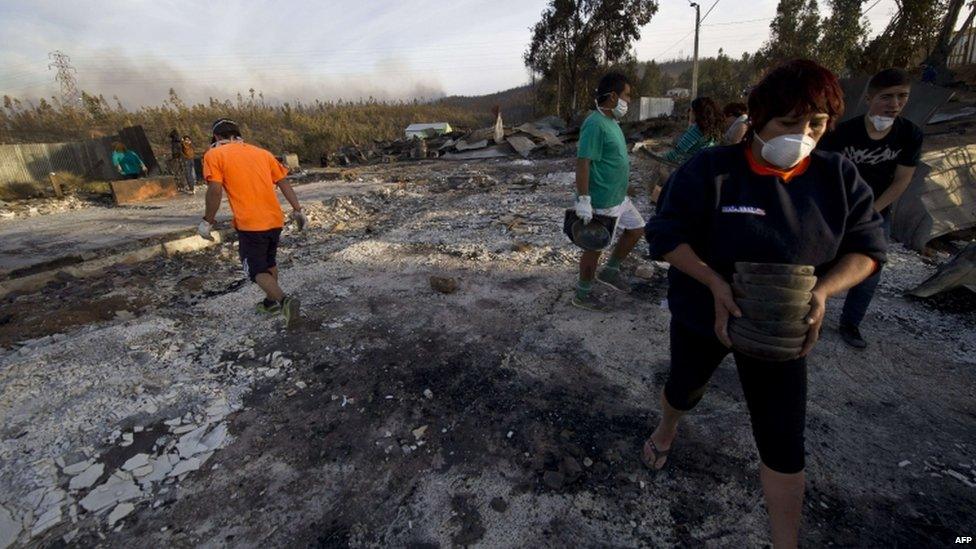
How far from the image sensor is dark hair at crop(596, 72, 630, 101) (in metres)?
3.23

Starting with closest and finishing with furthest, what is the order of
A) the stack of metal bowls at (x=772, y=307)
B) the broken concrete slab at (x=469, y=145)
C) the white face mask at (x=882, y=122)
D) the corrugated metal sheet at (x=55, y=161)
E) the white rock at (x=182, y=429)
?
the stack of metal bowls at (x=772, y=307) → the white rock at (x=182, y=429) → the white face mask at (x=882, y=122) → the corrugated metal sheet at (x=55, y=161) → the broken concrete slab at (x=469, y=145)

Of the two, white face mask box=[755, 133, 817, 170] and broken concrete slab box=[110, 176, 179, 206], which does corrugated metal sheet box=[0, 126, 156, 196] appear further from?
white face mask box=[755, 133, 817, 170]

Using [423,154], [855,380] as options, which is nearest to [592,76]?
[423,154]

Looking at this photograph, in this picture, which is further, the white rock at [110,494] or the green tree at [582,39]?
→ the green tree at [582,39]

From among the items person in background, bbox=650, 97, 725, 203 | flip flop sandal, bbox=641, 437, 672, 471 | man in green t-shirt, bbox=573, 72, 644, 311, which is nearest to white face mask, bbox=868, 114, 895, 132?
person in background, bbox=650, 97, 725, 203

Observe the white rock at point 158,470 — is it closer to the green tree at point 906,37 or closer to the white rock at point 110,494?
the white rock at point 110,494

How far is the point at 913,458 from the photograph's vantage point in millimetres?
2049

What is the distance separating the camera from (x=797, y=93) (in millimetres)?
1241

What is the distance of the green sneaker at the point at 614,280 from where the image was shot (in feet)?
13.0

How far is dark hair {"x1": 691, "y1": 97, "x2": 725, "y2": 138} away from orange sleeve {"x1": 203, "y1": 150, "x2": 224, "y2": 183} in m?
3.90

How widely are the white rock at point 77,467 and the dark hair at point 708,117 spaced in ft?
15.4

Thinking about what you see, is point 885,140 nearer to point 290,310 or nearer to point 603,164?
point 603,164

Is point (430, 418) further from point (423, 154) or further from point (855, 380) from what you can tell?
point (423, 154)

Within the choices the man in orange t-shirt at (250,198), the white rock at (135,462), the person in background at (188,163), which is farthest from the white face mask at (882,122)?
the person in background at (188,163)
